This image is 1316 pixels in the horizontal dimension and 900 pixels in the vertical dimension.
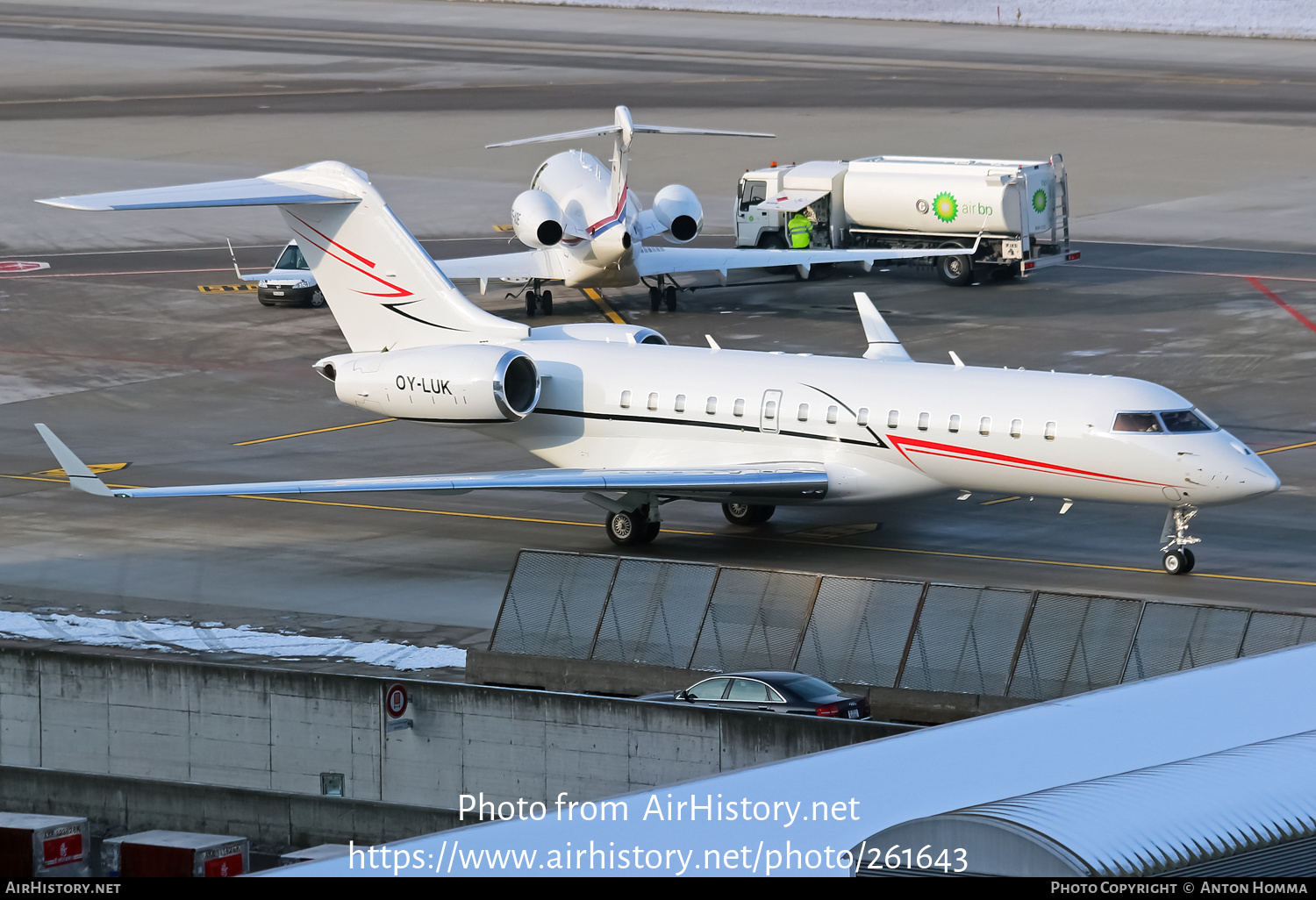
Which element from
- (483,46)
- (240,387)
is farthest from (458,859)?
(483,46)

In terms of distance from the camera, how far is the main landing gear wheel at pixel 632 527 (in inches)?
1294

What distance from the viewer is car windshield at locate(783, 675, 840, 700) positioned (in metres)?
23.9

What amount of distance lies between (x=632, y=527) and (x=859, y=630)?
832cm

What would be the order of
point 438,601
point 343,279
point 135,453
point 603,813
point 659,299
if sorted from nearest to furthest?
point 603,813, point 438,601, point 343,279, point 135,453, point 659,299

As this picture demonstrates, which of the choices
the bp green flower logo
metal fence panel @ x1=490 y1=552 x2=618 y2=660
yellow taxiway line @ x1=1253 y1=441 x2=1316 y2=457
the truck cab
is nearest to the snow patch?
metal fence panel @ x1=490 y1=552 x2=618 y2=660

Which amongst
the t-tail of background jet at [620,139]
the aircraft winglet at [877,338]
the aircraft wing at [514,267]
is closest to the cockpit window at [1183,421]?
the aircraft winglet at [877,338]

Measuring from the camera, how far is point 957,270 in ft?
183

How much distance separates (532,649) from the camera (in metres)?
26.5

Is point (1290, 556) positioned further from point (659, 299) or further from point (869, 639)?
point (659, 299)

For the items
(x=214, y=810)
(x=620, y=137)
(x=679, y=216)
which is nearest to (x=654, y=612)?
(x=214, y=810)

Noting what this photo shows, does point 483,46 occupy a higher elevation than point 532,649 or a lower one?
higher

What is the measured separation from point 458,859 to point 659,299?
39054mm

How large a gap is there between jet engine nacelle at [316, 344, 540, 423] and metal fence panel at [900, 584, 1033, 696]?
404 inches

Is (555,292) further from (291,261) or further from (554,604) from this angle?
(554,604)
